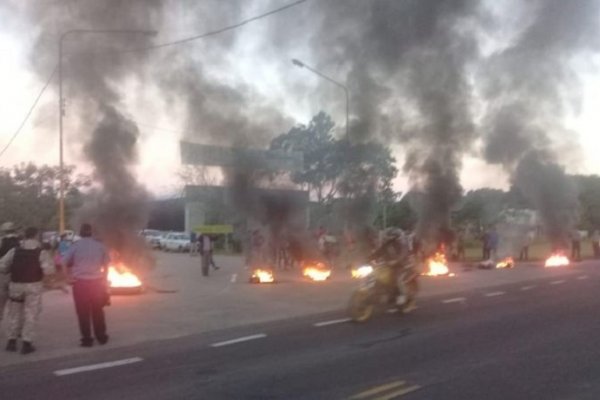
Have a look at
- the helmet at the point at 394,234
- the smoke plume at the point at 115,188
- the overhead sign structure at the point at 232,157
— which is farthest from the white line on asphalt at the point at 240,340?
the overhead sign structure at the point at 232,157

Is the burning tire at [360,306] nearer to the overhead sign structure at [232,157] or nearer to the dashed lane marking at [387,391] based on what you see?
the dashed lane marking at [387,391]

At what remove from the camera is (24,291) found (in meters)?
10.1

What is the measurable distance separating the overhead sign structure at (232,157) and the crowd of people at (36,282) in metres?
11.3

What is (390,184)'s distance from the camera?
32.7 m

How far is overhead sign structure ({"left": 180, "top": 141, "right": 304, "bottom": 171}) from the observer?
22375mm

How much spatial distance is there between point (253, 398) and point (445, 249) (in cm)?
2172

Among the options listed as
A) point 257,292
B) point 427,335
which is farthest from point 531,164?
point 427,335

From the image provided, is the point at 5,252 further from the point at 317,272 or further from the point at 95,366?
the point at 317,272

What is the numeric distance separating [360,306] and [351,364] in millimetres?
3895

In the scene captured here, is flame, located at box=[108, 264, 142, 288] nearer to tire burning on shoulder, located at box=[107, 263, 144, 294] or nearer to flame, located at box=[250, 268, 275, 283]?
tire burning on shoulder, located at box=[107, 263, 144, 294]

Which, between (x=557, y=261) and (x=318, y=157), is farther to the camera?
(x=557, y=261)

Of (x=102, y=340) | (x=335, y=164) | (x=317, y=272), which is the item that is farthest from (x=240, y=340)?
(x=335, y=164)

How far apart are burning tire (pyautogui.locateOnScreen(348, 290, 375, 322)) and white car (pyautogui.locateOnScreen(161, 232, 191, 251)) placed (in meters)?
35.8

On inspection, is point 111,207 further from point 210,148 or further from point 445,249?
point 445,249
